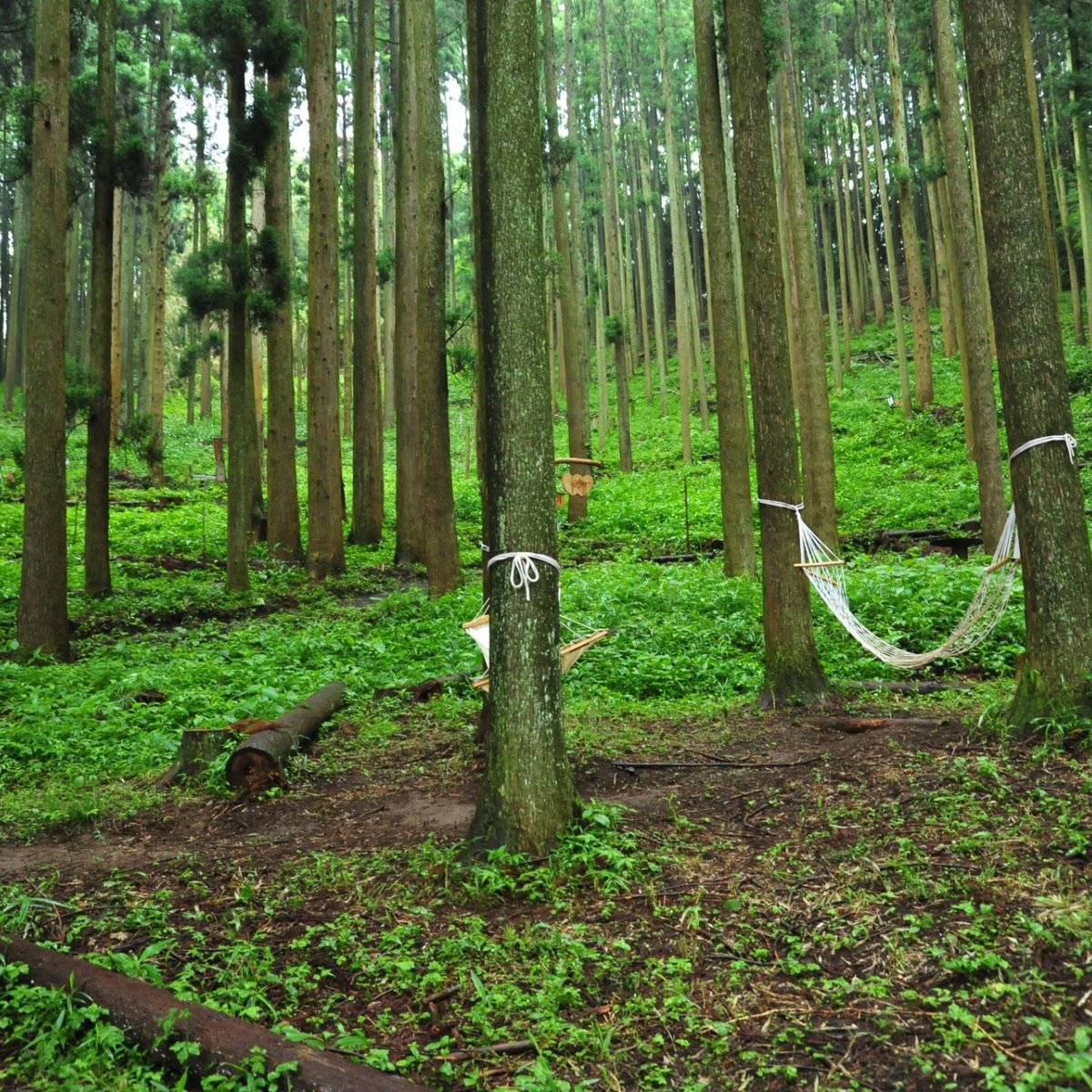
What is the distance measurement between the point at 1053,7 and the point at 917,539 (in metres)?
14.2

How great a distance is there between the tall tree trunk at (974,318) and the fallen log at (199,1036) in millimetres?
9356

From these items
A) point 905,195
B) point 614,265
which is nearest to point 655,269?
point 614,265

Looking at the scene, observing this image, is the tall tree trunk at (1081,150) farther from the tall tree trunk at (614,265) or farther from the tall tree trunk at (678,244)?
the tall tree trunk at (614,265)

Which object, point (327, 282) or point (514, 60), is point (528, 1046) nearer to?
point (514, 60)

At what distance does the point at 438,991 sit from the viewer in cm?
311

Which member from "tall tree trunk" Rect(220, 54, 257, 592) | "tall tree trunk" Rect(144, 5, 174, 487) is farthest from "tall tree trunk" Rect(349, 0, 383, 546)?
"tall tree trunk" Rect(144, 5, 174, 487)

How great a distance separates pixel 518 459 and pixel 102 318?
367 inches

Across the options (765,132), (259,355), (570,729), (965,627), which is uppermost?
(259,355)

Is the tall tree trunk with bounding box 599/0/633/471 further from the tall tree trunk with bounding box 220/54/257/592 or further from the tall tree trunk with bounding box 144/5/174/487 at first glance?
the tall tree trunk with bounding box 220/54/257/592

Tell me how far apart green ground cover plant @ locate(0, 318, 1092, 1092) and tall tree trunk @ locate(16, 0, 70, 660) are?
3.09 ft

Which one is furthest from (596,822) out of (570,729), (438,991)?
(570,729)

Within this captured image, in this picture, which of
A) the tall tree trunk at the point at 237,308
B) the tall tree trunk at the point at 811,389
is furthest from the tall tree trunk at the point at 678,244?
the tall tree trunk at the point at 237,308

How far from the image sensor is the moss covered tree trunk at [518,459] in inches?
159

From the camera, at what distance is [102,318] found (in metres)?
11.5
